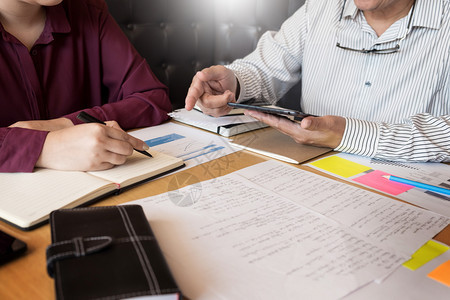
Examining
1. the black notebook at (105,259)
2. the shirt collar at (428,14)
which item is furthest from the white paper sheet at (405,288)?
the shirt collar at (428,14)

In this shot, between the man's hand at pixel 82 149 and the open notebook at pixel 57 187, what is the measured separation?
0.02m

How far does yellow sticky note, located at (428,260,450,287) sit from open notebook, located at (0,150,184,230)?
21.5 inches

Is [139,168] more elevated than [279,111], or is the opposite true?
[279,111]

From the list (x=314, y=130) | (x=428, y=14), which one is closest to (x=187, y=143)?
(x=314, y=130)

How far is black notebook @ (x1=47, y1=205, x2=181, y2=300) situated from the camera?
1.32 ft

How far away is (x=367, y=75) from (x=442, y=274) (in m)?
0.93

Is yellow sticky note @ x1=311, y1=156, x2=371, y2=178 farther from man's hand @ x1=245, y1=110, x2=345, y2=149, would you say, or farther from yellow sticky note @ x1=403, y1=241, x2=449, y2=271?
yellow sticky note @ x1=403, y1=241, x2=449, y2=271

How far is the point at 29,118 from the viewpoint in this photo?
45.4 inches

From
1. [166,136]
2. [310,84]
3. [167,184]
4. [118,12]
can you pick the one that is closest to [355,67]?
[310,84]

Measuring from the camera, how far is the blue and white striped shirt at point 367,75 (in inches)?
40.0

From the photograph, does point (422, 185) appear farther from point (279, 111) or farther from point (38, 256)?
point (38, 256)

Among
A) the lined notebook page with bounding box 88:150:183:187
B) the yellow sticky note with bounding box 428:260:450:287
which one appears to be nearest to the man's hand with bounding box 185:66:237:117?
the lined notebook page with bounding box 88:150:183:187

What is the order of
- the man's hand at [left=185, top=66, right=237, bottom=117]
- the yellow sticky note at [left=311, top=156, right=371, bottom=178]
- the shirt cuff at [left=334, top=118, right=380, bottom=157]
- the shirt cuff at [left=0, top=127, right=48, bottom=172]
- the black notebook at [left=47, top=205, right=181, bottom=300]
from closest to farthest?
the black notebook at [left=47, top=205, right=181, bottom=300] → the shirt cuff at [left=0, top=127, right=48, bottom=172] → the yellow sticky note at [left=311, top=156, right=371, bottom=178] → the shirt cuff at [left=334, top=118, right=380, bottom=157] → the man's hand at [left=185, top=66, right=237, bottom=117]

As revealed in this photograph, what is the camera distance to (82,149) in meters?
0.76
